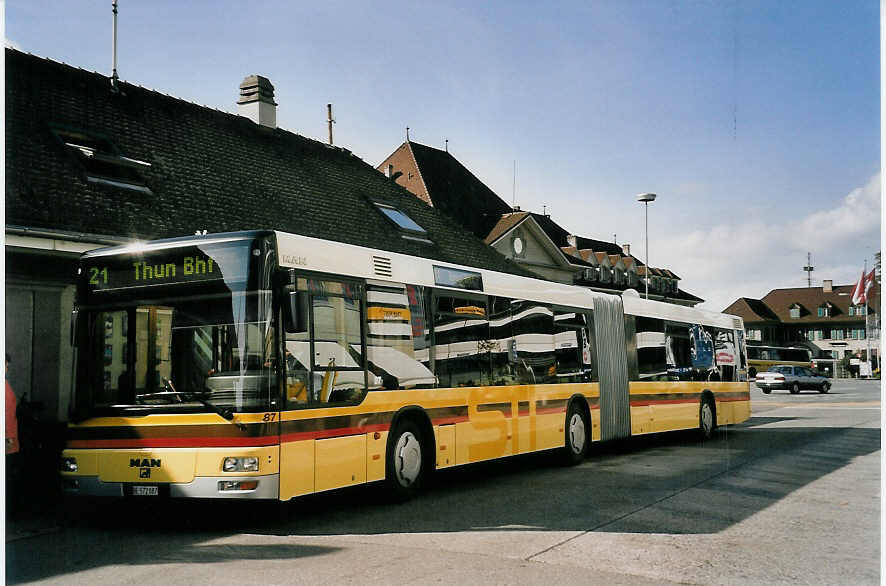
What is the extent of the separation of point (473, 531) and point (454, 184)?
46.6 m

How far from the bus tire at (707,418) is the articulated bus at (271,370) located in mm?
8021

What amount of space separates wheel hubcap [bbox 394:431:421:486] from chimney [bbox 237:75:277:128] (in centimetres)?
1647

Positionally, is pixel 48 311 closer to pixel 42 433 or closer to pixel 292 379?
pixel 42 433

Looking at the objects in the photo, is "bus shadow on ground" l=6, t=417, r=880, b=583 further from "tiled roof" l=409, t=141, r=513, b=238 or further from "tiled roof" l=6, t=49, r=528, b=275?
"tiled roof" l=409, t=141, r=513, b=238

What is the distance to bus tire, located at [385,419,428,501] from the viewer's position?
10.3 m

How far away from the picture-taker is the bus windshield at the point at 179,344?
8539 mm

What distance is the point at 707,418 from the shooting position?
64.0 feet

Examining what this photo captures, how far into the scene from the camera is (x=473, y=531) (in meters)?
8.59

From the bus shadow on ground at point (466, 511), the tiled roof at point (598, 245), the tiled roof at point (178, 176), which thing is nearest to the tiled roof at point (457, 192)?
the tiled roof at point (598, 245)

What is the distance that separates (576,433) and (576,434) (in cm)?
2

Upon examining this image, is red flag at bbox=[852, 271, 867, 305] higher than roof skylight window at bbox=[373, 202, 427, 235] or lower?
lower

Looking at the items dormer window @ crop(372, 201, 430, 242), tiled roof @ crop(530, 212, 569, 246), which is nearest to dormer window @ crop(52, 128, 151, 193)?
dormer window @ crop(372, 201, 430, 242)

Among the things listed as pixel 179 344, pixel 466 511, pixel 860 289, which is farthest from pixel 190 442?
pixel 860 289

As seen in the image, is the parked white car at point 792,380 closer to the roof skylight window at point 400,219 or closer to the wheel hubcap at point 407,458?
the roof skylight window at point 400,219
